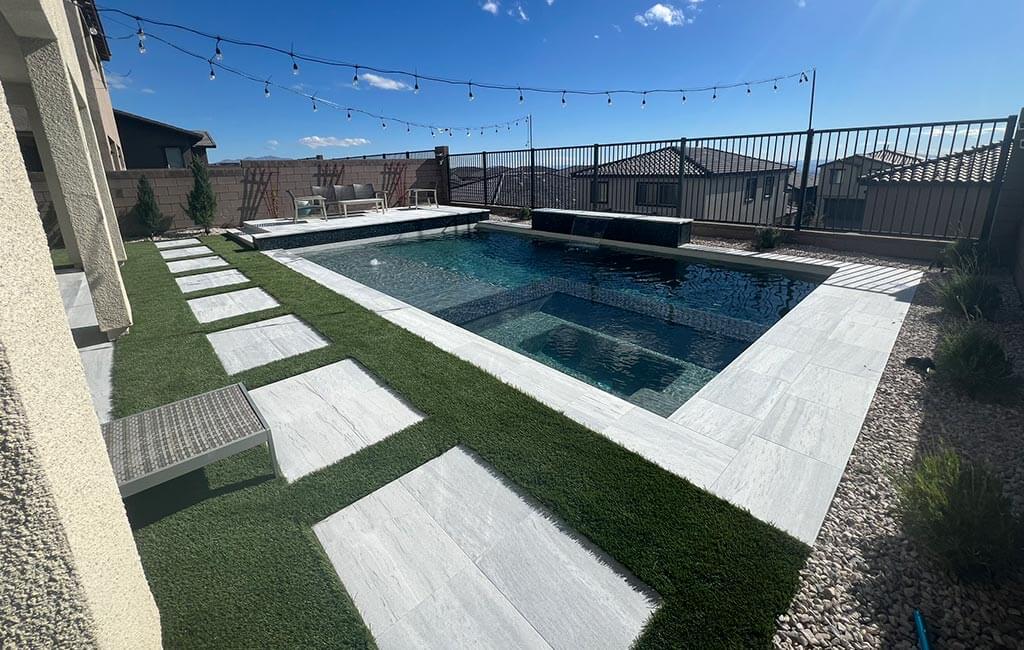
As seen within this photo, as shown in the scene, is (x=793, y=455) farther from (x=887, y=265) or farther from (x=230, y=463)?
(x=887, y=265)

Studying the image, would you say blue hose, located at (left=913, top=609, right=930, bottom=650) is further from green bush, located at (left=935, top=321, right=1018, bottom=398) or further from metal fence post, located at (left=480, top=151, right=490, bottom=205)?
metal fence post, located at (left=480, top=151, right=490, bottom=205)

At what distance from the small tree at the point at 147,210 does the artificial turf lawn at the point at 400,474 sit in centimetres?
895

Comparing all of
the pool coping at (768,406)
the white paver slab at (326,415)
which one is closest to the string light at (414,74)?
the pool coping at (768,406)

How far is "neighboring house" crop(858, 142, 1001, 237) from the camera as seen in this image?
6.82 metres

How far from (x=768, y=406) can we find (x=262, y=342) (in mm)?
4215

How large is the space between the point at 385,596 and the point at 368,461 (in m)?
0.85

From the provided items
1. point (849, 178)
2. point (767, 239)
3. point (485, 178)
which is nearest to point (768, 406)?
point (767, 239)

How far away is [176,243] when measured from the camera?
388 inches

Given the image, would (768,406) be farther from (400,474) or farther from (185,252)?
(185,252)

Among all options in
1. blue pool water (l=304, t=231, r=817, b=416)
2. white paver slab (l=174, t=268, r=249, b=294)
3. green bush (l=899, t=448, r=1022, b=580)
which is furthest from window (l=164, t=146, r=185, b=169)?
green bush (l=899, t=448, r=1022, b=580)

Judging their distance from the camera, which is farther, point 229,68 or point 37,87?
point 229,68

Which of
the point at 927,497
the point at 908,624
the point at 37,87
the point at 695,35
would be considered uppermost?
the point at 695,35

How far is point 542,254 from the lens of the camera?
9.29 m

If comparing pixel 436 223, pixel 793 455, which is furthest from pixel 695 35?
pixel 793 455
